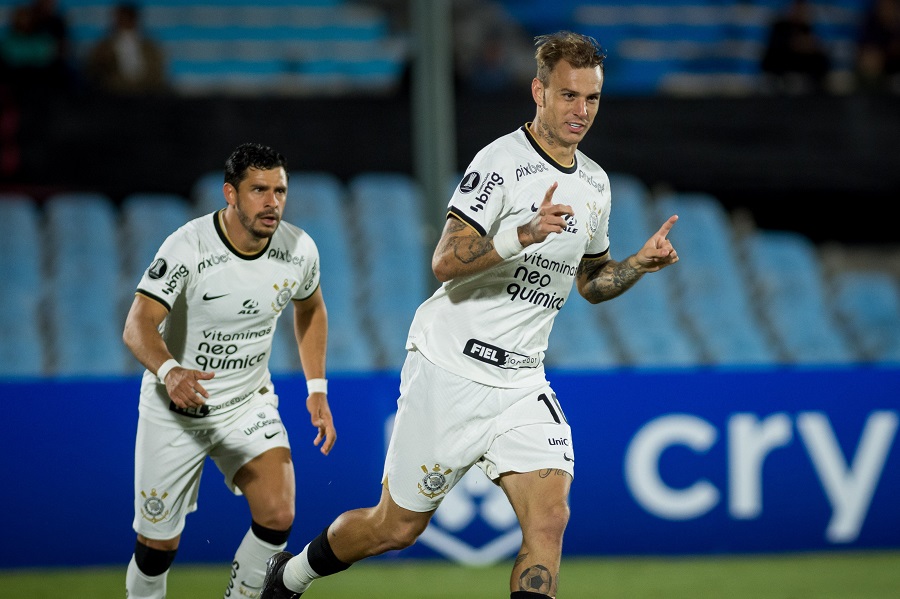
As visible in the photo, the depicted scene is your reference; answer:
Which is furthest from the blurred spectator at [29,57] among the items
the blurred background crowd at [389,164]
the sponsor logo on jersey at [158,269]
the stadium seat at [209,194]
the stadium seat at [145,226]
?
the sponsor logo on jersey at [158,269]

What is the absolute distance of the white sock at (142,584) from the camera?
5746mm

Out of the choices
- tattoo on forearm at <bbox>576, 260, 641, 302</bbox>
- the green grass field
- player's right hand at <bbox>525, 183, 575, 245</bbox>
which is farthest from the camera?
the green grass field

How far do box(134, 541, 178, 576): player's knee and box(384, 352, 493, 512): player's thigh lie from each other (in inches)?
51.4

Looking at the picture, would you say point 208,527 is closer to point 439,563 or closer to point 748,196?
point 439,563

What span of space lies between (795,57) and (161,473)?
874cm

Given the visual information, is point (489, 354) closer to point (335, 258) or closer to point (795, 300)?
point (335, 258)

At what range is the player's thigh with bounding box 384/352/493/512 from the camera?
16.3ft

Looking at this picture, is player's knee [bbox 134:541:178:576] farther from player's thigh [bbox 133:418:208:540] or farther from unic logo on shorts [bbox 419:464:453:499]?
unic logo on shorts [bbox 419:464:453:499]

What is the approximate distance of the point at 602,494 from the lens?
855 centimetres

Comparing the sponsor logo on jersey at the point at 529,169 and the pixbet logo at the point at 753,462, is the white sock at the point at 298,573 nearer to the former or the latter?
the sponsor logo on jersey at the point at 529,169

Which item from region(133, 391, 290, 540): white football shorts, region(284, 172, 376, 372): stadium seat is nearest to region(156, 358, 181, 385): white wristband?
region(133, 391, 290, 540): white football shorts

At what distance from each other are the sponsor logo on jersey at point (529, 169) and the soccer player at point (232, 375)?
1111 mm

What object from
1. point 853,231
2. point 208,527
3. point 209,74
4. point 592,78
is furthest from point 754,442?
point 209,74

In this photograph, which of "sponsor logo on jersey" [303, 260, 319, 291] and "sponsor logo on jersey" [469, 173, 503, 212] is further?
"sponsor logo on jersey" [303, 260, 319, 291]
